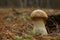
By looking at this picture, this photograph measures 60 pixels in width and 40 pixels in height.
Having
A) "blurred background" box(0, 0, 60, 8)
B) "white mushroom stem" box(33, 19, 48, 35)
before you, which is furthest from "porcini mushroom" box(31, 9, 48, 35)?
"blurred background" box(0, 0, 60, 8)

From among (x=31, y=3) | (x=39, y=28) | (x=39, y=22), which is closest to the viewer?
(x=39, y=28)

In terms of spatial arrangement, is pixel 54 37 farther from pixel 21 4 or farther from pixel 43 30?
pixel 21 4

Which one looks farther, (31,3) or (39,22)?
(31,3)

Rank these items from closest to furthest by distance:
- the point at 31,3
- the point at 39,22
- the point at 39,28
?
the point at 39,28 → the point at 39,22 → the point at 31,3

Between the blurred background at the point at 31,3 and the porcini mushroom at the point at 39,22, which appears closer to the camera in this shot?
the porcini mushroom at the point at 39,22

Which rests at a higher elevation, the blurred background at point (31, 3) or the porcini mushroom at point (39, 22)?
the blurred background at point (31, 3)

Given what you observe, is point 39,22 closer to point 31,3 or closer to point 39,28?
point 39,28

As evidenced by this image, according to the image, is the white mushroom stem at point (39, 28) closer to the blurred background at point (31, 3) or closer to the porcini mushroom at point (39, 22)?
the porcini mushroom at point (39, 22)

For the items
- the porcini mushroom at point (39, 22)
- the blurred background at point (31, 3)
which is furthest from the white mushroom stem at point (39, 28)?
the blurred background at point (31, 3)

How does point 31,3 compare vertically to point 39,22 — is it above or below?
above

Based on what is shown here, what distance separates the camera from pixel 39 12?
28.9 ft

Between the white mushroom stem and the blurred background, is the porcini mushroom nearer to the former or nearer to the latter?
the white mushroom stem

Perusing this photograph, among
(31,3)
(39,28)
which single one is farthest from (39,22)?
(31,3)

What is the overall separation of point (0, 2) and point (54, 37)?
558 inches
